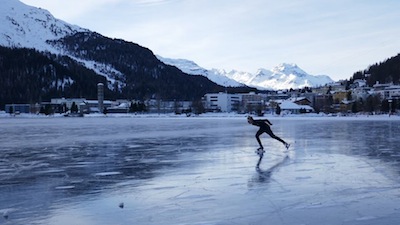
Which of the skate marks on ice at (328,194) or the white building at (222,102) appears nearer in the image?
the skate marks on ice at (328,194)

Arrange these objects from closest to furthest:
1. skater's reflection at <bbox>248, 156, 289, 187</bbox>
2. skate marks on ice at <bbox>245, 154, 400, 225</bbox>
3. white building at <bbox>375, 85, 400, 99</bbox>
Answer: skate marks on ice at <bbox>245, 154, 400, 225</bbox> → skater's reflection at <bbox>248, 156, 289, 187</bbox> → white building at <bbox>375, 85, 400, 99</bbox>

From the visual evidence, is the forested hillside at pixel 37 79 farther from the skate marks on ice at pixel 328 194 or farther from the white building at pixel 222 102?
the skate marks on ice at pixel 328 194

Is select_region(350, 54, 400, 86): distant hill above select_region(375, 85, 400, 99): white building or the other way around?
above

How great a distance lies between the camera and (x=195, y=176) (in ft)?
27.9

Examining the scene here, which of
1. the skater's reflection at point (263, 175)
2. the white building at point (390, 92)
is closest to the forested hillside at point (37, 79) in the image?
the white building at point (390, 92)

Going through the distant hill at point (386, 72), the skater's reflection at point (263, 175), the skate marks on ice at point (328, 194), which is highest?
the distant hill at point (386, 72)

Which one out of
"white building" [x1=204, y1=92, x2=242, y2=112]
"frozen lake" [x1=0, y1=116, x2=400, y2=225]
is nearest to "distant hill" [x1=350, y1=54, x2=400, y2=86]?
"white building" [x1=204, y1=92, x2=242, y2=112]

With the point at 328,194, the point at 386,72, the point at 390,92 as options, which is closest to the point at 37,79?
the point at 390,92

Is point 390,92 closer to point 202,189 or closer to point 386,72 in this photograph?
point 386,72

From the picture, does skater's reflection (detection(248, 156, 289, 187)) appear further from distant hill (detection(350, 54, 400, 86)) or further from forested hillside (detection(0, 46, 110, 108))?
forested hillside (detection(0, 46, 110, 108))

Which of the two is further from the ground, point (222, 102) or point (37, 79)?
point (37, 79)

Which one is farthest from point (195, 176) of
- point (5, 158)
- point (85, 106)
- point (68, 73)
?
point (68, 73)

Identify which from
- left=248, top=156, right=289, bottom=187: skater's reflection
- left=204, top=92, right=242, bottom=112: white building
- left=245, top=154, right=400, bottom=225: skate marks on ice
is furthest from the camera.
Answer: left=204, top=92, right=242, bottom=112: white building

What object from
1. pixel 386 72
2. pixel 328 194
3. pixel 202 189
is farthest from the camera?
pixel 386 72
